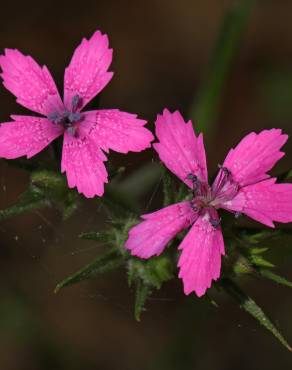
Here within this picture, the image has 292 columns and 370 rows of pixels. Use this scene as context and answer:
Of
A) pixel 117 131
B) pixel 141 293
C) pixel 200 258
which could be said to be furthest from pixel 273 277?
pixel 117 131

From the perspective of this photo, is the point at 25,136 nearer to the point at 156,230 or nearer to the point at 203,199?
the point at 156,230

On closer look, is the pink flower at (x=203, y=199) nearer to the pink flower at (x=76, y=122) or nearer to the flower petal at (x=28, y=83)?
the pink flower at (x=76, y=122)

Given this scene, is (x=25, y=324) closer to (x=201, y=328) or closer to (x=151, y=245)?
(x=201, y=328)

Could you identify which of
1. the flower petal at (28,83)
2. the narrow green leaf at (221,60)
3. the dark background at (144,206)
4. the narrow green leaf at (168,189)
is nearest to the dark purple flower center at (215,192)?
the narrow green leaf at (168,189)

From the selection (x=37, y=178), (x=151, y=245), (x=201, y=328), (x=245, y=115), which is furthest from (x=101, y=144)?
(x=245, y=115)

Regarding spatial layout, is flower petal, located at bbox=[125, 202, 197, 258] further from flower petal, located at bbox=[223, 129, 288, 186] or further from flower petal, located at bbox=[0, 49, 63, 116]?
flower petal, located at bbox=[0, 49, 63, 116]

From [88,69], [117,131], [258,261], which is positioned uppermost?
[88,69]

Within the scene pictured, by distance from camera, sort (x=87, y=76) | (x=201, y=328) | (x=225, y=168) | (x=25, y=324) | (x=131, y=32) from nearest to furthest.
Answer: (x=225, y=168)
(x=87, y=76)
(x=201, y=328)
(x=25, y=324)
(x=131, y=32)
